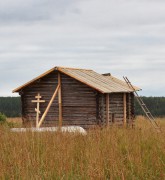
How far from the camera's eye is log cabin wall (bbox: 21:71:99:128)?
2269 cm

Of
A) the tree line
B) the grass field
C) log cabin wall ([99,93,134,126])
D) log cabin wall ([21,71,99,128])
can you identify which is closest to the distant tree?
the tree line

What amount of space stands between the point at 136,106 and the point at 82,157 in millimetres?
56891

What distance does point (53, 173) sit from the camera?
727 cm

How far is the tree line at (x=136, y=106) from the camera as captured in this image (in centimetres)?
6411

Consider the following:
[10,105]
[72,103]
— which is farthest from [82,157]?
[10,105]

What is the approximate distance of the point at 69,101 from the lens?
23219 mm

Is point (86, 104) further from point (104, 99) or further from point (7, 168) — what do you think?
point (7, 168)

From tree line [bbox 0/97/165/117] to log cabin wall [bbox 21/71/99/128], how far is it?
131 ft

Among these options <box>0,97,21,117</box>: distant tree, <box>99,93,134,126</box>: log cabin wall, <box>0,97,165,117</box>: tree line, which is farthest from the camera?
<box>0,97,21,117</box>: distant tree

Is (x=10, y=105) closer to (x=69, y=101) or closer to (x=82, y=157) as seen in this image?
(x=69, y=101)

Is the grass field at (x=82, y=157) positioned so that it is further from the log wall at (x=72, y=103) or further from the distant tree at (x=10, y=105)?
the distant tree at (x=10, y=105)

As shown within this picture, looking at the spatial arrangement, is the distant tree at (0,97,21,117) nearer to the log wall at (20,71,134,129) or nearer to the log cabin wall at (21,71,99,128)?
the log wall at (20,71,134,129)

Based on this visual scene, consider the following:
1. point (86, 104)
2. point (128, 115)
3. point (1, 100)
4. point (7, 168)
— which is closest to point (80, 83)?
point (86, 104)

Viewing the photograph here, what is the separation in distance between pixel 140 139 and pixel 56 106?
13.5 m
